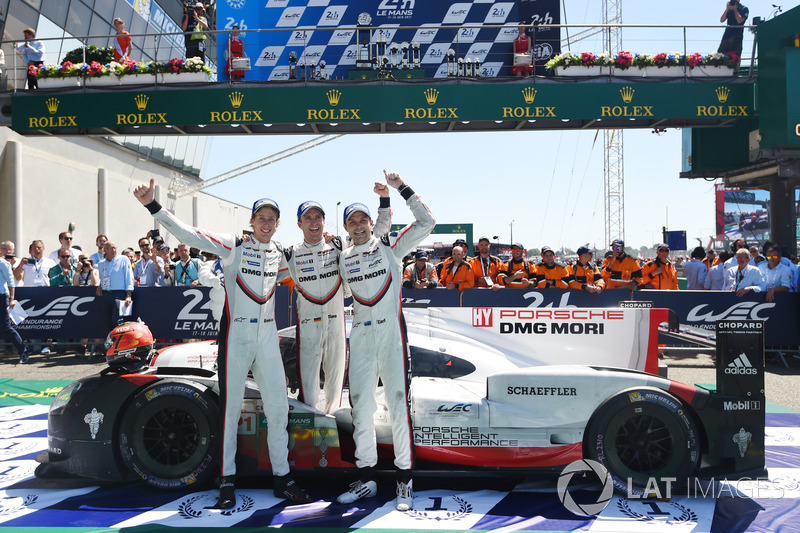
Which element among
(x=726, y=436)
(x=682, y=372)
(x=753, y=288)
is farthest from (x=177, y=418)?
(x=753, y=288)

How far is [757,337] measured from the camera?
3.59m

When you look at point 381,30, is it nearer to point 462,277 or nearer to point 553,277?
point 462,277

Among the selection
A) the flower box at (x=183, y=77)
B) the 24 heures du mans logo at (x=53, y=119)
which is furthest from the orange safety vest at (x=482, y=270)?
the 24 heures du mans logo at (x=53, y=119)

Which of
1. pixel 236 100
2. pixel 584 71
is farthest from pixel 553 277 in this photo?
pixel 236 100

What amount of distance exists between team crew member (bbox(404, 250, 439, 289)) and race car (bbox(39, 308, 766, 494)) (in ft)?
16.7

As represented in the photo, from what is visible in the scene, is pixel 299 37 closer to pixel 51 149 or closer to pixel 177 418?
pixel 51 149

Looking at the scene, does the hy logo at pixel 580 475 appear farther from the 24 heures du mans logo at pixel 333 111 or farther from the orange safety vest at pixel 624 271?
the 24 heures du mans logo at pixel 333 111

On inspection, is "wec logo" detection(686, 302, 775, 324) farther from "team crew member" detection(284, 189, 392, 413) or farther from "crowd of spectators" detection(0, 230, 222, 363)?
"crowd of spectators" detection(0, 230, 222, 363)

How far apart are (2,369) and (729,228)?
58849mm

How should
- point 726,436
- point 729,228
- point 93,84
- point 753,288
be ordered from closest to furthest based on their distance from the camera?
point 726,436 → point 753,288 → point 93,84 → point 729,228

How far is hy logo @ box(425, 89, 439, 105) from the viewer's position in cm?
1093

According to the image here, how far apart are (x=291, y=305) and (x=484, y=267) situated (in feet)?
10.3

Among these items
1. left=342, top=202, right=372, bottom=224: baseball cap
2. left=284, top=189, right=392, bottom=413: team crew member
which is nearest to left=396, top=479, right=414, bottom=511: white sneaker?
left=284, top=189, right=392, bottom=413: team crew member

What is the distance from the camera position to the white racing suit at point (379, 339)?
3.62 m
